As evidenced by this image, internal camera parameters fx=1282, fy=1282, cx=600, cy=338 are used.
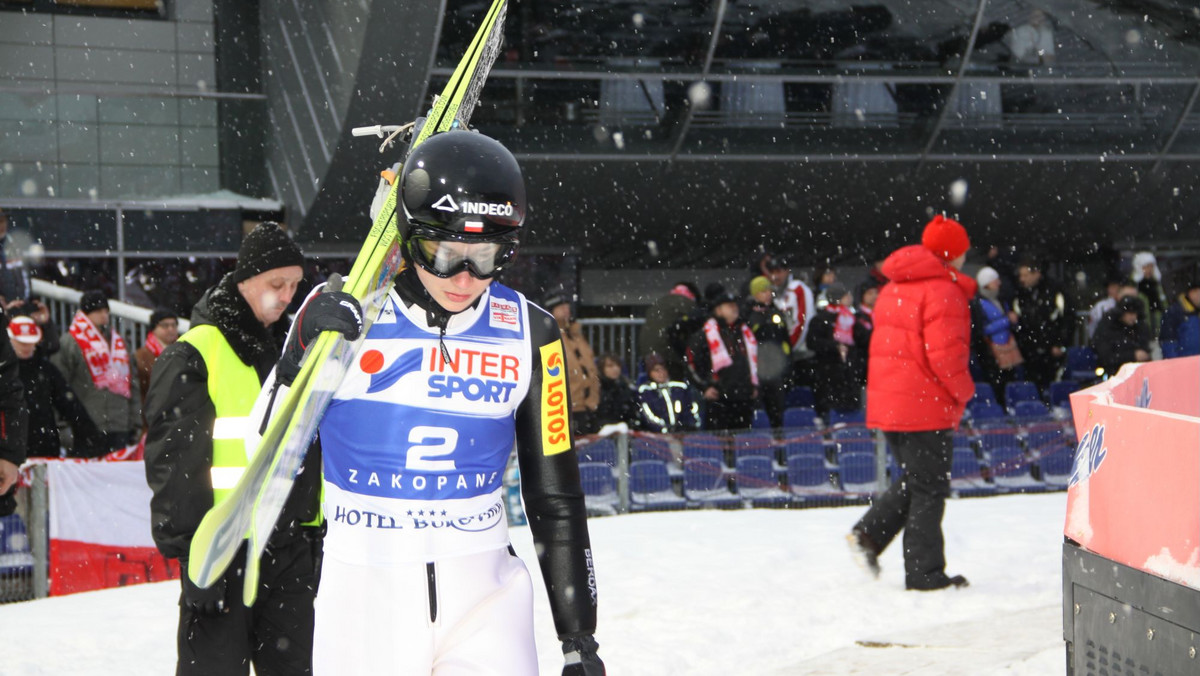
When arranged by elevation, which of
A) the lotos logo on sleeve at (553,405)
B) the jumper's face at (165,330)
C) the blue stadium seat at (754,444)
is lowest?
the blue stadium seat at (754,444)

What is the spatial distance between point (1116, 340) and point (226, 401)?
11075 millimetres

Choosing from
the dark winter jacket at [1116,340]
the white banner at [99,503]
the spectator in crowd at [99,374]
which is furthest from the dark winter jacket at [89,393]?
the dark winter jacket at [1116,340]

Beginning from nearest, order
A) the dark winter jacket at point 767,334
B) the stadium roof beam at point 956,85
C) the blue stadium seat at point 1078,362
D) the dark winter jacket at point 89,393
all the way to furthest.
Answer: the dark winter jacket at point 89,393 < the dark winter jacket at point 767,334 < the blue stadium seat at point 1078,362 < the stadium roof beam at point 956,85

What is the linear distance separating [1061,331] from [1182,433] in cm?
1100

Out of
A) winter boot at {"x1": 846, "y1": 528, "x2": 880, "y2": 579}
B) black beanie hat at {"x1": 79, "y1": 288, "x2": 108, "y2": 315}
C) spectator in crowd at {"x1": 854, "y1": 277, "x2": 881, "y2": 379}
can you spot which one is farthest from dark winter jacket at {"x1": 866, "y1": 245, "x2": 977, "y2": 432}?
black beanie hat at {"x1": 79, "y1": 288, "x2": 108, "y2": 315}

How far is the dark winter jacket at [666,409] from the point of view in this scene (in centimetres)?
1116

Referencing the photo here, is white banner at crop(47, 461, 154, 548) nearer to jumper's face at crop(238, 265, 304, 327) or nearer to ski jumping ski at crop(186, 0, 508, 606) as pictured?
jumper's face at crop(238, 265, 304, 327)

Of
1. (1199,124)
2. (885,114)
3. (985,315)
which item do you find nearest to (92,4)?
(885,114)

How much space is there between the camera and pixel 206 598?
3.65m

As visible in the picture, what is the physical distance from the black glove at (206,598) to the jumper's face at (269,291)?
0.85m

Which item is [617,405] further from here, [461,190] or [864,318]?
[461,190]

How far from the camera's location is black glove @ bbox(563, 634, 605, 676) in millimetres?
2842

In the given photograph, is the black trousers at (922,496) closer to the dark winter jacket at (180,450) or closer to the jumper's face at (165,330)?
the dark winter jacket at (180,450)

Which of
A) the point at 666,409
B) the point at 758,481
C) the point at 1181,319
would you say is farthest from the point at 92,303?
the point at 1181,319
